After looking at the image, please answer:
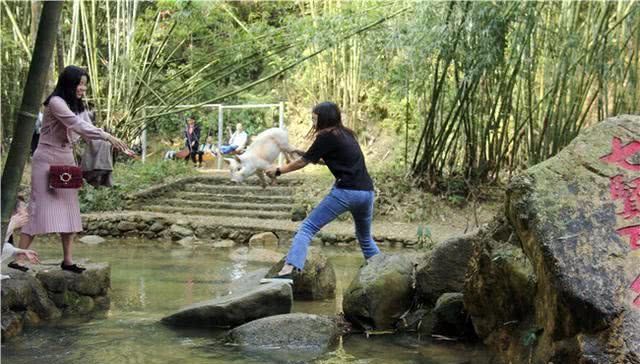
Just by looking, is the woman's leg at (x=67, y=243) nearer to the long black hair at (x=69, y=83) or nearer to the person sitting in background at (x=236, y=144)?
the long black hair at (x=69, y=83)

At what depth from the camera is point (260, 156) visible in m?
4.68

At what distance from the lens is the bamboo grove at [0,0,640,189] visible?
852 centimetres

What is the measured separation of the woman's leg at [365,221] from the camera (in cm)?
460

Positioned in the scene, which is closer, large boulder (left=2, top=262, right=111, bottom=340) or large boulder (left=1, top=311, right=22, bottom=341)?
large boulder (left=1, top=311, right=22, bottom=341)

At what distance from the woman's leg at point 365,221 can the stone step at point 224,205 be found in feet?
21.1

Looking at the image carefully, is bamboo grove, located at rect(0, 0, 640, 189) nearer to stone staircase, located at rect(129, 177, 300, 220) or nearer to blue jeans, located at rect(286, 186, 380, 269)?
stone staircase, located at rect(129, 177, 300, 220)

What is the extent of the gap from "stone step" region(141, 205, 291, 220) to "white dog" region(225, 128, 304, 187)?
20.4 feet

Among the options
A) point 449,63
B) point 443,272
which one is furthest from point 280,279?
point 449,63

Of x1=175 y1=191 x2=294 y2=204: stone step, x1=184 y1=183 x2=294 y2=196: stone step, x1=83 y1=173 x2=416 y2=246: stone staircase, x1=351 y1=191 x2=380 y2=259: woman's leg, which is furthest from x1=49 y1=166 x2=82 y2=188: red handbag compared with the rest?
x1=184 y1=183 x2=294 y2=196: stone step

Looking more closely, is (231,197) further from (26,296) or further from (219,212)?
(26,296)

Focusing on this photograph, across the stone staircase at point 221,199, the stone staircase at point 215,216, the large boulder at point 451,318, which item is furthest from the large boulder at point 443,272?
the stone staircase at point 221,199

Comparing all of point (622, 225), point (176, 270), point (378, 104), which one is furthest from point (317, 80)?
point (622, 225)

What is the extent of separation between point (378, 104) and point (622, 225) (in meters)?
14.1

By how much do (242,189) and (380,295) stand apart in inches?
331
